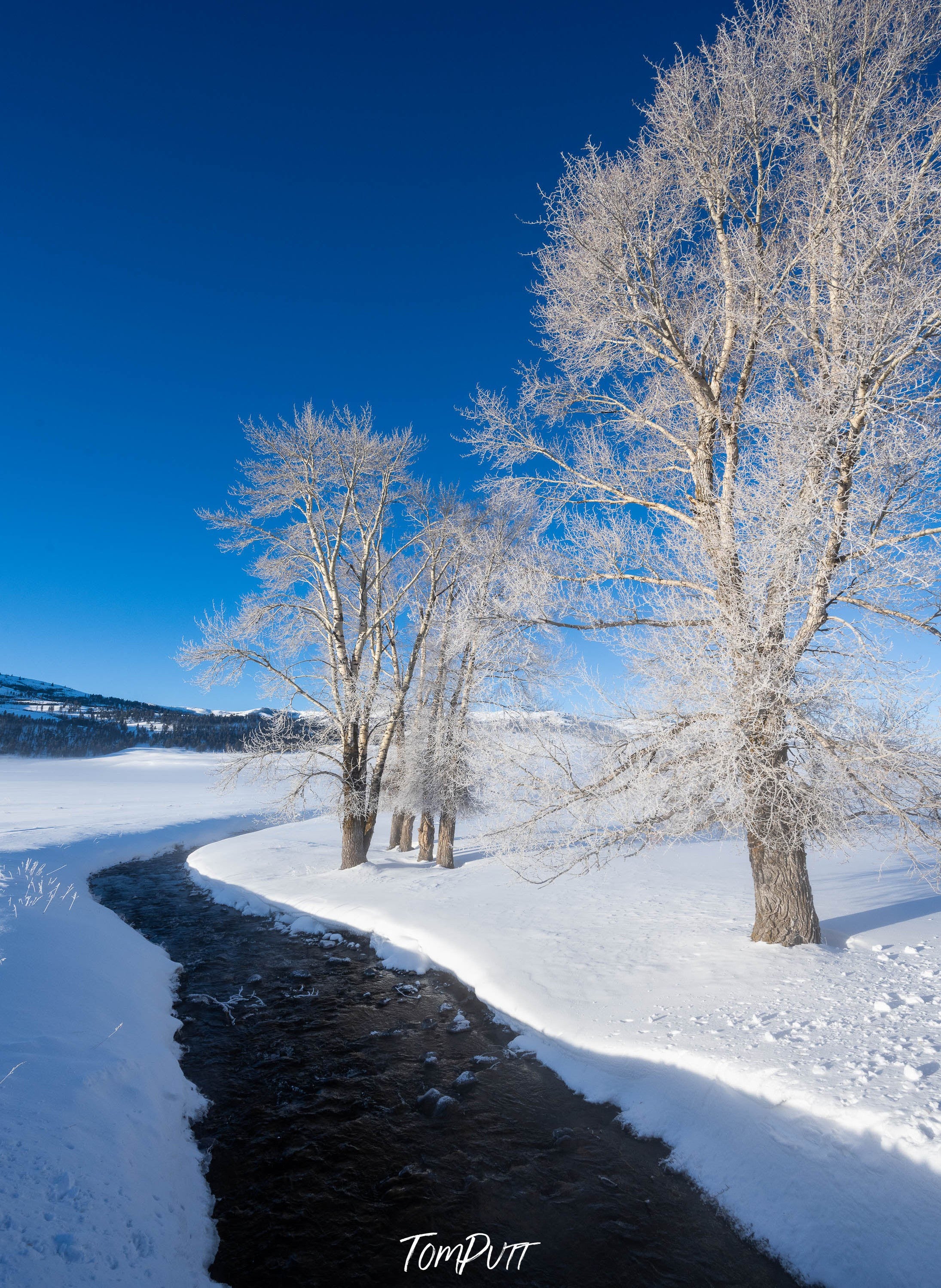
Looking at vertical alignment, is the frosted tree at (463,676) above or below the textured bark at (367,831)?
above

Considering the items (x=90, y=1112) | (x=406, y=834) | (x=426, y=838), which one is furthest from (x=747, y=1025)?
(x=406, y=834)

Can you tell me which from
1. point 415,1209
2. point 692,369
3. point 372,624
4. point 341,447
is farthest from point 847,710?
point 341,447

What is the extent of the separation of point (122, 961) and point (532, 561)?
733cm

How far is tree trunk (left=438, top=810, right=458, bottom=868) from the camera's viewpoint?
16.0 m

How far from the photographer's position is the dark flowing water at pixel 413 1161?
3555 mm

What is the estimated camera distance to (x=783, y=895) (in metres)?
7.13

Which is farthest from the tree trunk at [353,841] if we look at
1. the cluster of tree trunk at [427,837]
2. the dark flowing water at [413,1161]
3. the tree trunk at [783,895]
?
the tree trunk at [783,895]

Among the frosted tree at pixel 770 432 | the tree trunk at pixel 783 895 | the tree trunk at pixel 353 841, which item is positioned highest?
the frosted tree at pixel 770 432

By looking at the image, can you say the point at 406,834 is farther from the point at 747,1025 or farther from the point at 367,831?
the point at 747,1025

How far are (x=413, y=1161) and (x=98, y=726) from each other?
11177 centimetres

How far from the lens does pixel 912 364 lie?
267 inches

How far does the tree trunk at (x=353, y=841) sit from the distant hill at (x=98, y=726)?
62.8 metres

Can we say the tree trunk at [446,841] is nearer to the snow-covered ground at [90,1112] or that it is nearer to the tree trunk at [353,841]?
the tree trunk at [353,841]

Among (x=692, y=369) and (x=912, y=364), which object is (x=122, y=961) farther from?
(x=912, y=364)
